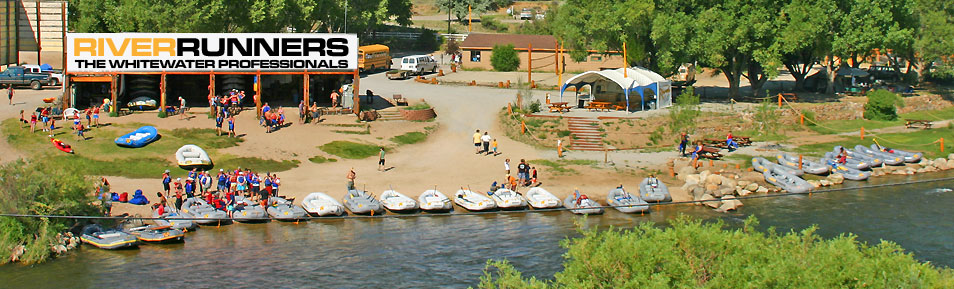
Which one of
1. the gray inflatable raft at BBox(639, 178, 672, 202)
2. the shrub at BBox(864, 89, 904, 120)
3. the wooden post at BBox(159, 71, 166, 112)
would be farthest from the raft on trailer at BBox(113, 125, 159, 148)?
the shrub at BBox(864, 89, 904, 120)

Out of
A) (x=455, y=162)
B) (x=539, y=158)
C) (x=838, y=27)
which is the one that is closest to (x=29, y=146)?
(x=455, y=162)

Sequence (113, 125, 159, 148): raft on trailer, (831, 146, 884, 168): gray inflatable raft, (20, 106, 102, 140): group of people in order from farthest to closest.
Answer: (831, 146, 884, 168): gray inflatable raft → (20, 106, 102, 140): group of people → (113, 125, 159, 148): raft on trailer

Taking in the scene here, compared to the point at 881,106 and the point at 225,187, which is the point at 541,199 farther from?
the point at 881,106

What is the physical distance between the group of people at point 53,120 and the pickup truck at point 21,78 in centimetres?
1239

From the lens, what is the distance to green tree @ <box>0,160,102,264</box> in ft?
113

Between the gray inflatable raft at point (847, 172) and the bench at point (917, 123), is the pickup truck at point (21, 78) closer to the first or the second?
the gray inflatable raft at point (847, 172)

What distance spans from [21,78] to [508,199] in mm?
37606

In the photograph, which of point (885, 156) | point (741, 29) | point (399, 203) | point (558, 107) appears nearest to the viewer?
point (399, 203)

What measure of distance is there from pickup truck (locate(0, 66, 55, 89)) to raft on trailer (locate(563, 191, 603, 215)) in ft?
126

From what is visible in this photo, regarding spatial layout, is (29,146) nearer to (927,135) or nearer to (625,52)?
(625,52)

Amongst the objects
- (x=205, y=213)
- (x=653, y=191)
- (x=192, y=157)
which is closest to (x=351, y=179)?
(x=205, y=213)

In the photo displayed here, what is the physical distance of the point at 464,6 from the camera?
4769 inches

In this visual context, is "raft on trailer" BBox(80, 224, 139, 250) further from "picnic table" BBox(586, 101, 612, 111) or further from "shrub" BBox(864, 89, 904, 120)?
"shrub" BBox(864, 89, 904, 120)

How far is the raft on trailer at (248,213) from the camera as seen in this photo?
39.9m
